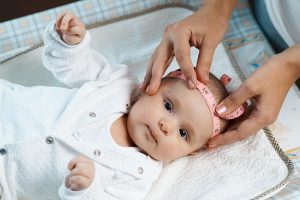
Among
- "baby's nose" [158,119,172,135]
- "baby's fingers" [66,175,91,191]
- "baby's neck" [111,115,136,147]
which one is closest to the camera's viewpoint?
"baby's fingers" [66,175,91,191]

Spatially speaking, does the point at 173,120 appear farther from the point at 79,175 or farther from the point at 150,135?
the point at 79,175

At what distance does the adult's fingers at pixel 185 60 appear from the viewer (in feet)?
3.74

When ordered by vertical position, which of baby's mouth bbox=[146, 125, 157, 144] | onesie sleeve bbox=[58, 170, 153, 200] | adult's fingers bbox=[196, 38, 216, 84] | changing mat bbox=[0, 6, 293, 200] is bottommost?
changing mat bbox=[0, 6, 293, 200]

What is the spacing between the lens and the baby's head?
117cm

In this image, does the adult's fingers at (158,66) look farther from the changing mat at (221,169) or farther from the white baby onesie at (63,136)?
the changing mat at (221,169)

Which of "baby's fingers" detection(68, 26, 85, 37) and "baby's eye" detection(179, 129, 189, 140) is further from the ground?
"baby's fingers" detection(68, 26, 85, 37)

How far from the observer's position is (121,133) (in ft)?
4.14

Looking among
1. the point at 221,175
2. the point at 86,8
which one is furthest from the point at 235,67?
the point at 86,8

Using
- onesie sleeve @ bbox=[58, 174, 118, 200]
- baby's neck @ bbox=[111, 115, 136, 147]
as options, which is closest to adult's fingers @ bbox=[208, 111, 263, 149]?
baby's neck @ bbox=[111, 115, 136, 147]

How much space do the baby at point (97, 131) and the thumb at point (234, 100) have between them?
0.09 ft

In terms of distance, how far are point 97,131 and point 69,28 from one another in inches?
10.6

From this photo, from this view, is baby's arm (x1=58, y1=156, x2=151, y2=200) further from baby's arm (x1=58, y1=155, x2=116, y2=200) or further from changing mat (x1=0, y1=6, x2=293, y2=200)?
changing mat (x1=0, y1=6, x2=293, y2=200)

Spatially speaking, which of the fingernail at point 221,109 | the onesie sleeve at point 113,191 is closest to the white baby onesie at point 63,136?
the onesie sleeve at point 113,191

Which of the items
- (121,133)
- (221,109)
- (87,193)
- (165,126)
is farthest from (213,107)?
(87,193)
